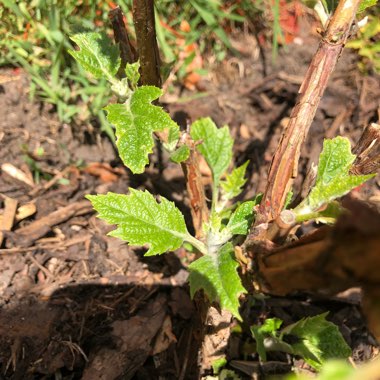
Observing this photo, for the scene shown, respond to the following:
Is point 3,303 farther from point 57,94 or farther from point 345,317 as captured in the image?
point 345,317

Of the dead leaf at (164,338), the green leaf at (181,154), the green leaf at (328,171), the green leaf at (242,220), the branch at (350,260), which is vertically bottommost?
the dead leaf at (164,338)

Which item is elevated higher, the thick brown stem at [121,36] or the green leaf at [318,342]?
the thick brown stem at [121,36]

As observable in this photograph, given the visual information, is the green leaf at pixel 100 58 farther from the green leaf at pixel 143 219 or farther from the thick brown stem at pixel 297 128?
the thick brown stem at pixel 297 128

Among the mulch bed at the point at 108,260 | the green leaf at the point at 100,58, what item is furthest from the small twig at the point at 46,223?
the green leaf at the point at 100,58

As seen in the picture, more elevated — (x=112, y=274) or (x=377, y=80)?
(x=377, y=80)

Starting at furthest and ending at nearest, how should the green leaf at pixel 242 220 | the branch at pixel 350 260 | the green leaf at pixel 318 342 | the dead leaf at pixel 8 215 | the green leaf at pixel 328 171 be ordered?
the dead leaf at pixel 8 215 → the green leaf at pixel 318 342 → the green leaf at pixel 242 220 → the green leaf at pixel 328 171 → the branch at pixel 350 260

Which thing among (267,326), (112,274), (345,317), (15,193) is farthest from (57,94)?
(345,317)
